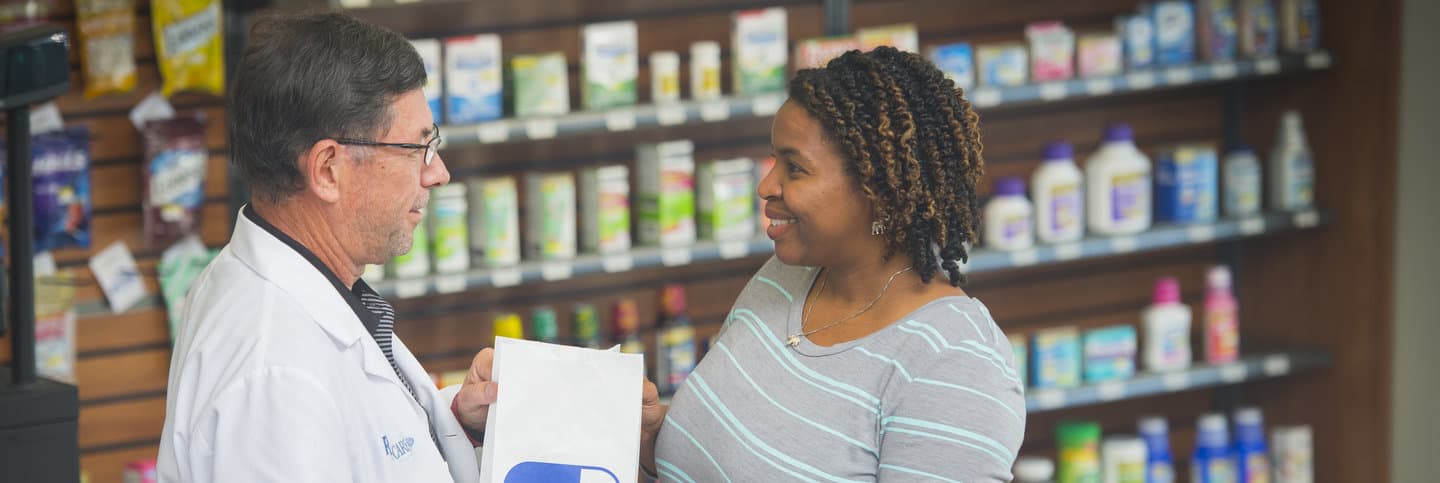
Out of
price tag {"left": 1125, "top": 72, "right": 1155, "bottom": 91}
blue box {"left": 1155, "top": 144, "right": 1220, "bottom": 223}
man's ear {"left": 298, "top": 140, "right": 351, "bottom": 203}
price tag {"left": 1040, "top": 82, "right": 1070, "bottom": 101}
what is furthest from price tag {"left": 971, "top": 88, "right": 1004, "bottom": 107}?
man's ear {"left": 298, "top": 140, "right": 351, "bottom": 203}

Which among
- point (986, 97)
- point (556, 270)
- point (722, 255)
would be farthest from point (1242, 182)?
point (556, 270)

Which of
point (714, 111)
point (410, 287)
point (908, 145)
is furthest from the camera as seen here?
point (714, 111)

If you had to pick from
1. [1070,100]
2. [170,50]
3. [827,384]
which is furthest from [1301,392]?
[170,50]

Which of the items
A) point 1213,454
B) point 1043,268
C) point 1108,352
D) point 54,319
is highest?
point 54,319

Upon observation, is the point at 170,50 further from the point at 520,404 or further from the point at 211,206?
the point at 520,404

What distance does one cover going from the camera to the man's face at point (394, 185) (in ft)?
5.93

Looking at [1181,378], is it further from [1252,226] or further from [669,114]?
[669,114]

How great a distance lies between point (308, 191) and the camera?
1.80m

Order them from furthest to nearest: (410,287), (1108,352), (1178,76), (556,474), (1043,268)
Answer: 1. (1043,268)
2. (1108,352)
3. (1178,76)
4. (410,287)
5. (556,474)

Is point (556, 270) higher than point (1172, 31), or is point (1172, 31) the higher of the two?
point (1172, 31)

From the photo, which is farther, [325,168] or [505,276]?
[505,276]

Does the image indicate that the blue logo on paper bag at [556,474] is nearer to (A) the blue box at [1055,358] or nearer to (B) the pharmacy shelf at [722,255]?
(B) the pharmacy shelf at [722,255]

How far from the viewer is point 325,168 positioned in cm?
178

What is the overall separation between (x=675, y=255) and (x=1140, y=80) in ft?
5.03
